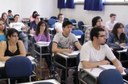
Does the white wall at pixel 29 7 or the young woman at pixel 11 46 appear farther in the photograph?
the white wall at pixel 29 7

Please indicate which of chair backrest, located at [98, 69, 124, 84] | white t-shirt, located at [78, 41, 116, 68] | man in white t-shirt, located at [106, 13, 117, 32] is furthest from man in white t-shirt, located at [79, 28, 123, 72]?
man in white t-shirt, located at [106, 13, 117, 32]

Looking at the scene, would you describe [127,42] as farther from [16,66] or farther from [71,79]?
Result: [16,66]

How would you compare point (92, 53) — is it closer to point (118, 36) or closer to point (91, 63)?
point (91, 63)

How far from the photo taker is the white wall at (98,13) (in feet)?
24.2

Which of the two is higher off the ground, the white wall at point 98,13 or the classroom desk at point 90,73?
the white wall at point 98,13

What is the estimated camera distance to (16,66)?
317 cm

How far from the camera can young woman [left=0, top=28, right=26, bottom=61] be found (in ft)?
12.3

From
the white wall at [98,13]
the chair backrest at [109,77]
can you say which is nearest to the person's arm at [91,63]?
the chair backrest at [109,77]

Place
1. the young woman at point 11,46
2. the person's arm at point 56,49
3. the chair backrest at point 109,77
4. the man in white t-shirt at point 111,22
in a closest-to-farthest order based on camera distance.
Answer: the chair backrest at point 109,77 → the young woman at point 11,46 → the person's arm at point 56,49 → the man in white t-shirt at point 111,22

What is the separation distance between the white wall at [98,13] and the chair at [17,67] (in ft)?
15.7

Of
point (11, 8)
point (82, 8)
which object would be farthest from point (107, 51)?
point (11, 8)

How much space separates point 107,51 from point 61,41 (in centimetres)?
130

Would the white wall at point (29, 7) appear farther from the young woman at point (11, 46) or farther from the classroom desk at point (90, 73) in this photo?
the classroom desk at point (90, 73)

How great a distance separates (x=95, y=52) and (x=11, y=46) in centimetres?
141
